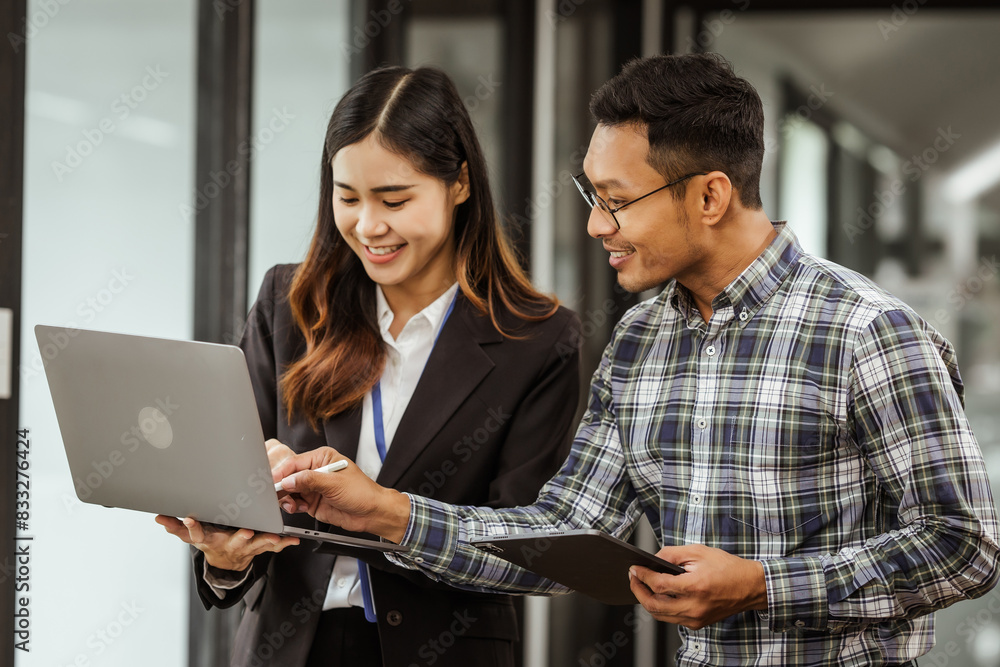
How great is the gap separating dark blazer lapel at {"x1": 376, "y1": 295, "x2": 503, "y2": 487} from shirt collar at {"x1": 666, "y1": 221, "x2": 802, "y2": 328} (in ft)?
1.36

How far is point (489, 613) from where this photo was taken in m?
1.63

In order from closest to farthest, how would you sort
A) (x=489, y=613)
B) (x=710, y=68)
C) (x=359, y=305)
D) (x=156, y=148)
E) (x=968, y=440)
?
(x=968, y=440)
(x=710, y=68)
(x=489, y=613)
(x=359, y=305)
(x=156, y=148)

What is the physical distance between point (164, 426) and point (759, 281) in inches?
33.8

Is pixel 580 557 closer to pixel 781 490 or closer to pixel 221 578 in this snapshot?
pixel 781 490

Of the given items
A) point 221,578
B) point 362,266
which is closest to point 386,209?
point 362,266

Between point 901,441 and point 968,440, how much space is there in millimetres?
82

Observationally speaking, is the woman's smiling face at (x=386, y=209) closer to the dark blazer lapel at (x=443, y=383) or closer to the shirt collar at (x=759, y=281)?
the dark blazer lapel at (x=443, y=383)

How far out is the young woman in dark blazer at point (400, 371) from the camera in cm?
157

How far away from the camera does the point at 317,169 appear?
2.72m

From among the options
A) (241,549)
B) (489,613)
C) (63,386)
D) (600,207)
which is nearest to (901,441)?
(600,207)

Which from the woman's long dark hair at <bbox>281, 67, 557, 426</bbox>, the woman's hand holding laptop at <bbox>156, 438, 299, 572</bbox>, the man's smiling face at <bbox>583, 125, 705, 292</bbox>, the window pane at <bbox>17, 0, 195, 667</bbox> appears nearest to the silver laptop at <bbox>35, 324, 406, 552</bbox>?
the woman's hand holding laptop at <bbox>156, 438, 299, 572</bbox>

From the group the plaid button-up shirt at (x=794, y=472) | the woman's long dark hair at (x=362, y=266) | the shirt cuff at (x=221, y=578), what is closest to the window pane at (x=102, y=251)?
the shirt cuff at (x=221, y=578)

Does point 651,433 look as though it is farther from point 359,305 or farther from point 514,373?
point 359,305

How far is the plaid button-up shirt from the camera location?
1264 mm
